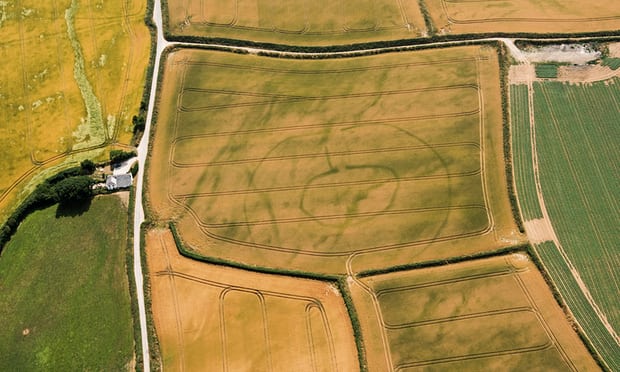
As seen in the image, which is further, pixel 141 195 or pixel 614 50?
pixel 614 50

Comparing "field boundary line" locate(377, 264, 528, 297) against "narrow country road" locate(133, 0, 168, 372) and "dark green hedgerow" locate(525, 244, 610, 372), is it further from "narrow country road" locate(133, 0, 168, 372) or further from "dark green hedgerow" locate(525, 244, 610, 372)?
"narrow country road" locate(133, 0, 168, 372)

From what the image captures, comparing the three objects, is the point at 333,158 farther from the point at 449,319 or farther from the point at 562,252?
the point at 562,252

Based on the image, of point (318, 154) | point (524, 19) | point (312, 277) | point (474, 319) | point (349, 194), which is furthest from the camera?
point (524, 19)

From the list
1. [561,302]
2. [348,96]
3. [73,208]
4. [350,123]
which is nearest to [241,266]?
[73,208]

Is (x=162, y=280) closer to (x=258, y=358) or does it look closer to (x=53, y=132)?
(x=258, y=358)

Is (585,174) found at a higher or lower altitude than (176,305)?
higher

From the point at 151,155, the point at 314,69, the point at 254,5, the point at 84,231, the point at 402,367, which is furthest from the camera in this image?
the point at 254,5

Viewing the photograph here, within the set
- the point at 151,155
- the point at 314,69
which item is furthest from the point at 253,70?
the point at 151,155

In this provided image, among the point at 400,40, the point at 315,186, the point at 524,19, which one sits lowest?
the point at 315,186
